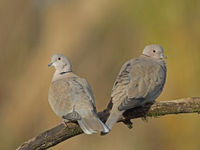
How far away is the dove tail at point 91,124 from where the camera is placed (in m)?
4.88

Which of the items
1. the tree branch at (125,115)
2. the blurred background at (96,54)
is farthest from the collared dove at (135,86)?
the blurred background at (96,54)

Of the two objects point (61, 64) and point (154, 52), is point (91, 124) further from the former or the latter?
point (154, 52)

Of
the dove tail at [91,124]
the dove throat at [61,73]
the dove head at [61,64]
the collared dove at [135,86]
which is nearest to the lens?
the dove tail at [91,124]

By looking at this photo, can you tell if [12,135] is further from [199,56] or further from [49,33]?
[199,56]

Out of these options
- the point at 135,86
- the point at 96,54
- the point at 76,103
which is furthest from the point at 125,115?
the point at 96,54

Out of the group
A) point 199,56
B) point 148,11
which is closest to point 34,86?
point 148,11

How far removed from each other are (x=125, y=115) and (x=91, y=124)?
53 centimetres

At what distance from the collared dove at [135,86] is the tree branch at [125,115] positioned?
111 mm

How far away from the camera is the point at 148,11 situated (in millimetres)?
8789

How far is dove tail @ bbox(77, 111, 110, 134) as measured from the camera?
4.88 metres

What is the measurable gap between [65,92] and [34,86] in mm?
4889

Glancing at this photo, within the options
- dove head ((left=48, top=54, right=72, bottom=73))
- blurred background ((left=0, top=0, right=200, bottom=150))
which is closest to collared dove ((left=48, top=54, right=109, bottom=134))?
dove head ((left=48, top=54, right=72, bottom=73))

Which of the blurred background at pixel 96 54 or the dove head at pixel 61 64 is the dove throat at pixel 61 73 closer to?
the dove head at pixel 61 64

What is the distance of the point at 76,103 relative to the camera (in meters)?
5.23
